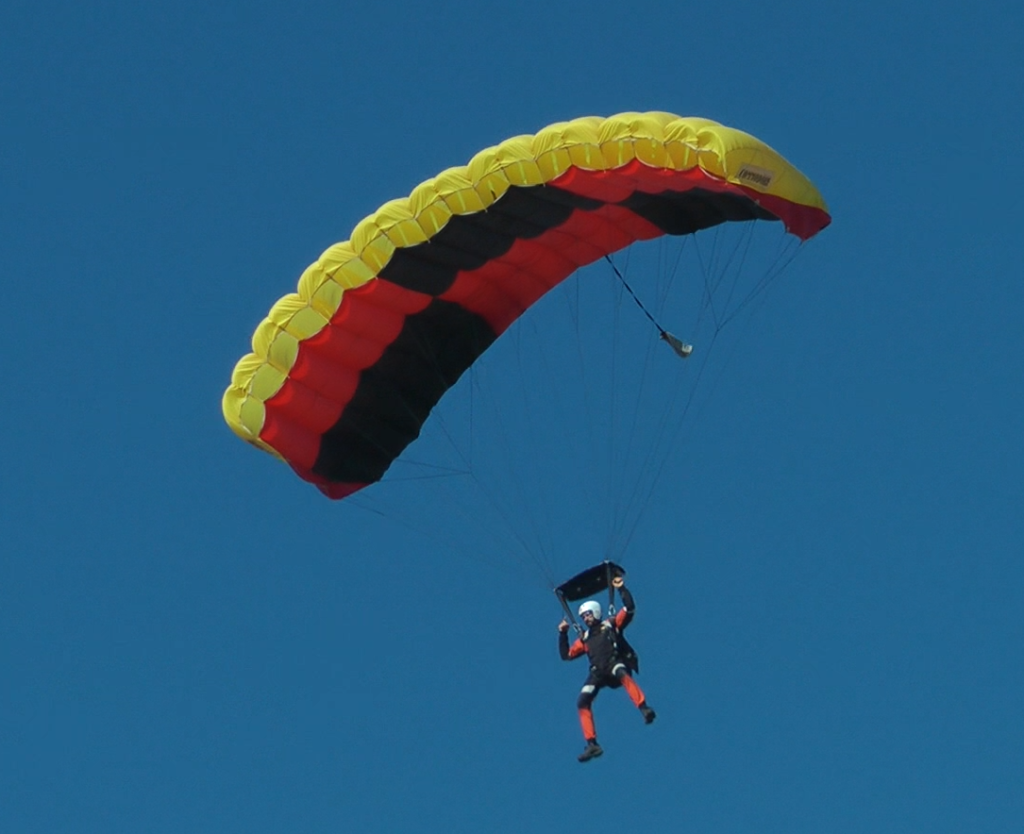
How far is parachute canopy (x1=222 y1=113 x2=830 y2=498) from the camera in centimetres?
2370

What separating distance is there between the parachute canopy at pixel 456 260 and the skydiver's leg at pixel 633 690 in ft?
11.8

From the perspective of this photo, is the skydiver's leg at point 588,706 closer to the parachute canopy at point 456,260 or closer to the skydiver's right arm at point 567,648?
the skydiver's right arm at point 567,648

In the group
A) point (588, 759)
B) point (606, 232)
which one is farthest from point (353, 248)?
point (588, 759)

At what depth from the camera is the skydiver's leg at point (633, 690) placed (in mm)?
24266

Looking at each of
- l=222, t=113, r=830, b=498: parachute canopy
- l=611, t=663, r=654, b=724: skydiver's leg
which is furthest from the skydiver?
l=222, t=113, r=830, b=498: parachute canopy

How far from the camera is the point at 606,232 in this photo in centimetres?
2575

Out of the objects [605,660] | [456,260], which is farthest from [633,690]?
[456,260]

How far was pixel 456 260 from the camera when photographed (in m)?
25.8

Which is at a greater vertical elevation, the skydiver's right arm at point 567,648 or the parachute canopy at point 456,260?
the parachute canopy at point 456,260

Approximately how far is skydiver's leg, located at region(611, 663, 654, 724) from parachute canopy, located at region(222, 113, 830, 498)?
11.8ft

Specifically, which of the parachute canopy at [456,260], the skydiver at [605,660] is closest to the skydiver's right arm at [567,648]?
the skydiver at [605,660]

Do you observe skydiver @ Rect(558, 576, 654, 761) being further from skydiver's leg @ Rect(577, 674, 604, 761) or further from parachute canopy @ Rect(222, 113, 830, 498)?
parachute canopy @ Rect(222, 113, 830, 498)

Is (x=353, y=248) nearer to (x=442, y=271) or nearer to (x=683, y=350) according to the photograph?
(x=442, y=271)

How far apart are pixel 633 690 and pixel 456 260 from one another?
4315 mm
